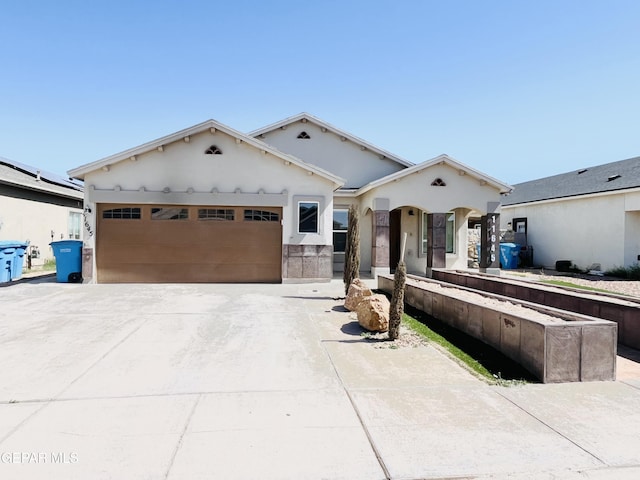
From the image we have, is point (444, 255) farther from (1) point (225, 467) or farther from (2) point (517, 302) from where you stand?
(1) point (225, 467)

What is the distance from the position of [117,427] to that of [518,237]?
75.0 feet

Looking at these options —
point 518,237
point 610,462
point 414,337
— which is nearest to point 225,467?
point 610,462

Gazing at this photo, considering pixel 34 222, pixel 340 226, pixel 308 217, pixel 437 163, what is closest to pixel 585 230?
pixel 437 163

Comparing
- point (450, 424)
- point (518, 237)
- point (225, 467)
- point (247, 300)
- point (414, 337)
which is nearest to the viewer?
point (225, 467)

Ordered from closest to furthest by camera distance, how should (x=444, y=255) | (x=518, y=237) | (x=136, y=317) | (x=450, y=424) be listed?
(x=450, y=424) → (x=136, y=317) → (x=444, y=255) → (x=518, y=237)

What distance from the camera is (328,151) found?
17.5 meters

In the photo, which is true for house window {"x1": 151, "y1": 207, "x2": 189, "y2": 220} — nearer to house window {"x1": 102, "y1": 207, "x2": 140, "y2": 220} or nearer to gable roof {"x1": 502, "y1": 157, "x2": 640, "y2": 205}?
house window {"x1": 102, "y1": 207, "x2": 140, "y2": 220}

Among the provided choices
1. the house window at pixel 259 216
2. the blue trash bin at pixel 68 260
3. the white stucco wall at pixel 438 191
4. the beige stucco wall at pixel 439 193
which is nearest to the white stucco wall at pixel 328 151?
the beige stucco wall at pixel 439 193

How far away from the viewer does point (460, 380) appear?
483 cm

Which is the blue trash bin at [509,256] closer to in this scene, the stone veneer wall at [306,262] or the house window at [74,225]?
the stone veneer wall at [306,262]

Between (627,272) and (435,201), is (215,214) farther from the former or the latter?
(627,272)

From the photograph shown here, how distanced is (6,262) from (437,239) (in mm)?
15189

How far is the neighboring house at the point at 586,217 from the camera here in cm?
1633

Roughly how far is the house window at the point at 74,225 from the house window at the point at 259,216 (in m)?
13.1
